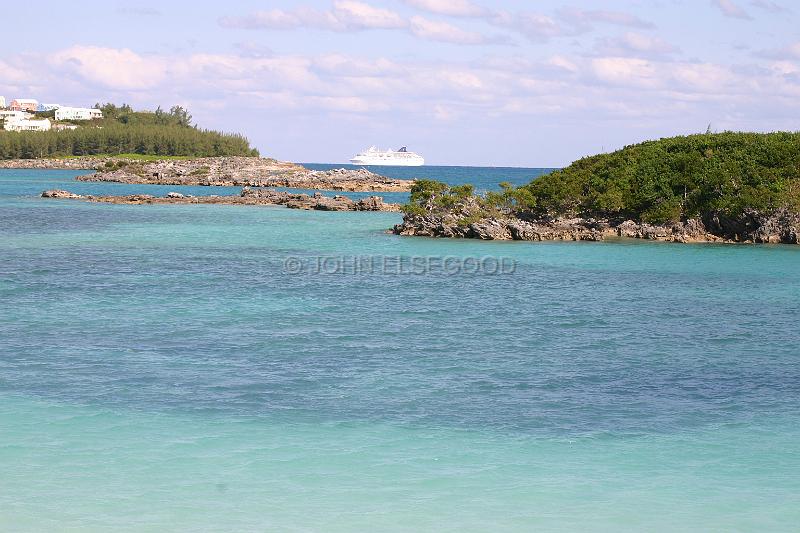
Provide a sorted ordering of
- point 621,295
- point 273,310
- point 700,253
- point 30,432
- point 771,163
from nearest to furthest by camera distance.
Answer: point 30,432, point 273,310, point 621,295, point 700,253, point 771,163

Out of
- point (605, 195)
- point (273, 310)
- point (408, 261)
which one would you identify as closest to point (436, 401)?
point (273, 310)

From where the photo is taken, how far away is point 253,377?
739 inches

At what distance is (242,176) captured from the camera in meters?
134

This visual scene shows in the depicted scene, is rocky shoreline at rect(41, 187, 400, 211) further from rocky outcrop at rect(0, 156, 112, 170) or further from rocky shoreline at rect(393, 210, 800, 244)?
rocky outcrop at rect(0, 156, 112, 170)

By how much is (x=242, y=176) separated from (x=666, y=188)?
294 feet

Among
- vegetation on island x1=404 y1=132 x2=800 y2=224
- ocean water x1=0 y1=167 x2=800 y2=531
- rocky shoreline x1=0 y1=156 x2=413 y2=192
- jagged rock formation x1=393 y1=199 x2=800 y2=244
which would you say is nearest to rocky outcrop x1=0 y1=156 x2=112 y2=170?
rocky shoreline x1=0 y1=156 x2=413 y2=192

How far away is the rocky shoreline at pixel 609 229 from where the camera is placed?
5038cm

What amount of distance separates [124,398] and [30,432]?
2.18 metres

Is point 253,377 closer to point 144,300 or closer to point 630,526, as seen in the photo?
point 630,526

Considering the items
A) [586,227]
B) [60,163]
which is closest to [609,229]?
[586,227]

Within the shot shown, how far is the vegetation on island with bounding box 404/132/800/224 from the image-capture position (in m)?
51.4

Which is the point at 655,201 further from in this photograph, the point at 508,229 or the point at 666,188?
the point at 508,229

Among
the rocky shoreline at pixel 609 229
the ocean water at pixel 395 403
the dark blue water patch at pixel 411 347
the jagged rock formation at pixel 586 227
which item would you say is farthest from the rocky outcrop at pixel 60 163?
the ocean water at pixel 395 403

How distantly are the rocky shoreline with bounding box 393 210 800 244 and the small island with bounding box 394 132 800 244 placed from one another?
5cm
